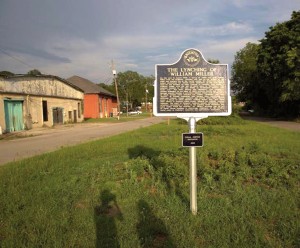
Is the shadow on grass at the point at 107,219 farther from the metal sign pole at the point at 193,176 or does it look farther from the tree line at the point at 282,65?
the tree line at the point at 282,65

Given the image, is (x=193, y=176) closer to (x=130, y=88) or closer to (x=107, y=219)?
(x=107, y=219)

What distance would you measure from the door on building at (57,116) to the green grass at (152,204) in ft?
87.5

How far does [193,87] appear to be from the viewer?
520cm

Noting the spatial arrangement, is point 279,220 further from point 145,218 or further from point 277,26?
point 277,26

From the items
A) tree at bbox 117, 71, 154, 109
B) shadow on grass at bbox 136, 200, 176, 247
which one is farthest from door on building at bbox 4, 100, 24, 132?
tree at bbox 117, 71, 154, 109

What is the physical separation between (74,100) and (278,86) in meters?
25.8

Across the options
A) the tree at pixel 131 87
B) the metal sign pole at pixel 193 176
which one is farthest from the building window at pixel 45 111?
the tree at pixel 131 87

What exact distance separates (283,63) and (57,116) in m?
25.9

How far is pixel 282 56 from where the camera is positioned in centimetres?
2955

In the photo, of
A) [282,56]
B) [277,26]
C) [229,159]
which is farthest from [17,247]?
[277,26]

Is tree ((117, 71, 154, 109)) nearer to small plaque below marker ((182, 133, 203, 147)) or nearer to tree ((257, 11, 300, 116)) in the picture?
tree ((257, 11, 300, 116))

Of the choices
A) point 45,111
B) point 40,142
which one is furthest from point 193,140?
point 45,111

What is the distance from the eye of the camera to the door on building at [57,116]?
113 feet

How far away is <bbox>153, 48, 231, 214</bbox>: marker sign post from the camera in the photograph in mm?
5164
